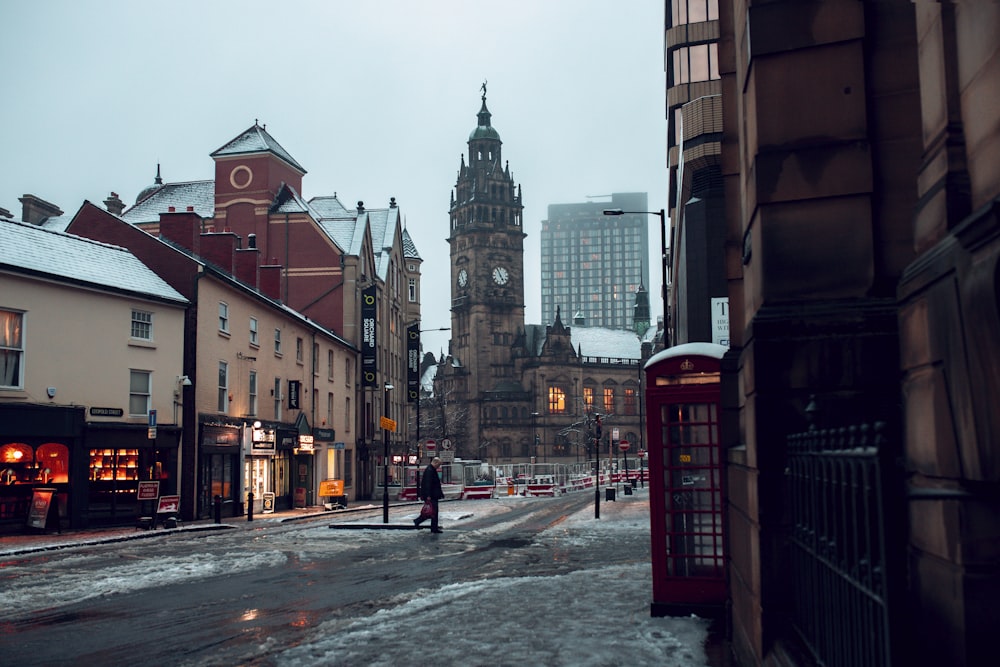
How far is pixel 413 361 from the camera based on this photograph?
66.8m

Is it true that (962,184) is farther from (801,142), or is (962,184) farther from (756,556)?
(756,556)

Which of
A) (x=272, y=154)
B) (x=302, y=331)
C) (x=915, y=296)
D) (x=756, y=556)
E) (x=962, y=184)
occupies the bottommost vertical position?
(x=756, y=556)

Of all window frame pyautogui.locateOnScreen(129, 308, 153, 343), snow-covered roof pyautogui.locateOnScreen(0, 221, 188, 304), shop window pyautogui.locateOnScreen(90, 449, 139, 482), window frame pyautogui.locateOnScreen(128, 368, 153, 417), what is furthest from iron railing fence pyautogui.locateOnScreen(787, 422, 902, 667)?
window frame pyautogui.locateOnScreen(129, 308, 153, 343)

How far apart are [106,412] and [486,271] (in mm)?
102613

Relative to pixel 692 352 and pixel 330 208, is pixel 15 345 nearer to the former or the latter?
pixel 692 352

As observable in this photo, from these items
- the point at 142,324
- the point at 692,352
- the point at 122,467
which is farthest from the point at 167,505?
the point at 692,352

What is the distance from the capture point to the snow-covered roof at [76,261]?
1110 inches

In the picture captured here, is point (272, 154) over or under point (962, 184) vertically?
over

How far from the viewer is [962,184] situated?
453 centimetres

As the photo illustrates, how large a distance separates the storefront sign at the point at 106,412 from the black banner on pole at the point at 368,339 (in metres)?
24.7

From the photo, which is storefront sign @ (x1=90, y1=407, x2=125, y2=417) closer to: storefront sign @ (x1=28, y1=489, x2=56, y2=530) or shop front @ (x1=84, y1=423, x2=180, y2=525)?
shop front @ (x1=84, y1=423, x2=180, y2=525)

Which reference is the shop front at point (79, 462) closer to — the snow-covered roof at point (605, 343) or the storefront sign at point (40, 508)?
the storefront sign at point (40, 508)

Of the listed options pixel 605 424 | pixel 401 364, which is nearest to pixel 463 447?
pixel 605 424

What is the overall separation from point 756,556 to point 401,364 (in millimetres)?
63177
